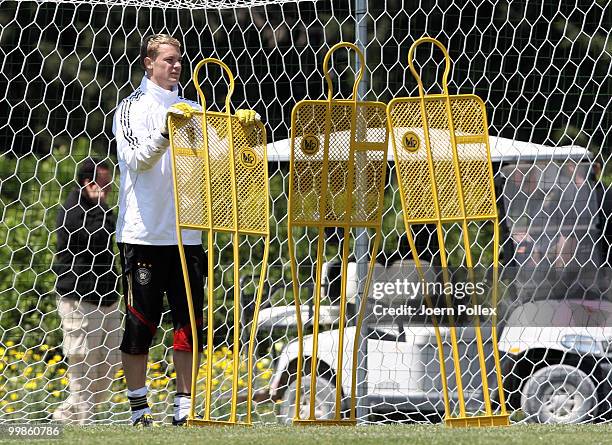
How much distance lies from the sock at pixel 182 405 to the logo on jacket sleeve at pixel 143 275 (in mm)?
443

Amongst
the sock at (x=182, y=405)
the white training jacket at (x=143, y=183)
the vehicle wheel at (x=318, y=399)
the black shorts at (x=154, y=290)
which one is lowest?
the vehicle wheel at (x=318, y=399)

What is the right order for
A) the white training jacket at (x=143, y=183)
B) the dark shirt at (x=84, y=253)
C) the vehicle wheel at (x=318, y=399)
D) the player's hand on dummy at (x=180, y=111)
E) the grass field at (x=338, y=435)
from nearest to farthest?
1. the grass field at (x=338, y=435)
2. the player's hand on dummy at (x=180, y=111)
3. the white training jacket at (x=143, y=183)
4. the vehicle wheel at (x=318, y=399)
5. the dark shirt at (x=84, y=253)

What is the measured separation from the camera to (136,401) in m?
4.62

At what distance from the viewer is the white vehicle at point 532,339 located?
590 cm

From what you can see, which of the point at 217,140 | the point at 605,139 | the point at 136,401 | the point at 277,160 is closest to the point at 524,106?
the point at 605,139

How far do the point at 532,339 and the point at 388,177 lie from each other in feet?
3.63

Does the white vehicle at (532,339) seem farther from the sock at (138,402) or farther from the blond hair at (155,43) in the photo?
the blond hair at (155,43)

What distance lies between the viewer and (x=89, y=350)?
233 inches

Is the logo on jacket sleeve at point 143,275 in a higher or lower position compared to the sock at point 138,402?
higher

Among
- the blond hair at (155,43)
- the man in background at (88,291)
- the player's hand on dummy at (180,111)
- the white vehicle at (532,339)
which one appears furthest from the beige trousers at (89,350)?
the player's hand on dummy at (180,111)

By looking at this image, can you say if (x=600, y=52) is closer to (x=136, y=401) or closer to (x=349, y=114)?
(x=349, y=114)

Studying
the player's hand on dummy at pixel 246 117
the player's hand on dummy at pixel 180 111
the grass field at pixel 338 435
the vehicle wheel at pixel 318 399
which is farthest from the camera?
the vehicle wheel at pixel 318 399

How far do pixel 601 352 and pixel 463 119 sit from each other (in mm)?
2082

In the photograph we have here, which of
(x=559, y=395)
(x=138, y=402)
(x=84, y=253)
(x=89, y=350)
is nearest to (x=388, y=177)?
(x=559, y=395)
